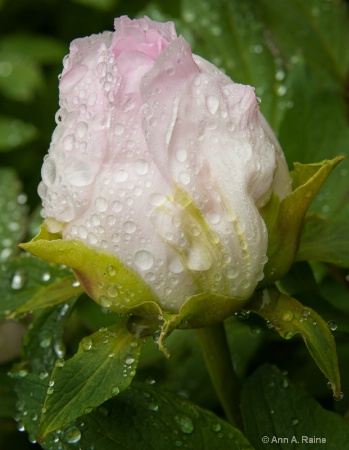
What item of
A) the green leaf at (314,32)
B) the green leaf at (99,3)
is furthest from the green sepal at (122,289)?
the green leaf at (99,3)

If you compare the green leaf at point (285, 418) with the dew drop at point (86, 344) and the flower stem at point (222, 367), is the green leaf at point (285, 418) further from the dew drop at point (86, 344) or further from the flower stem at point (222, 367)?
the dew drop at point (86, 344)

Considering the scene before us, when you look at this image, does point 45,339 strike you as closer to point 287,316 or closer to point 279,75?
point 287,316

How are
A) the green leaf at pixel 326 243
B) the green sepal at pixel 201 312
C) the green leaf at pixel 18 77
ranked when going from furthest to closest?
the green leaf at pixel 18 77
the green leaf at pixel 326 243
the green sepal at pixel 201 312

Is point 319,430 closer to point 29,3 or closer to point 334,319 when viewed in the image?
point 334,319

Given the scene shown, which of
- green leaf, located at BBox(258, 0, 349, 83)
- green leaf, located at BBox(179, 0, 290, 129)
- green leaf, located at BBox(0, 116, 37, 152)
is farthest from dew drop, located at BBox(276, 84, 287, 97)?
green leaf, located at BBox(0, 116, 37, 152)

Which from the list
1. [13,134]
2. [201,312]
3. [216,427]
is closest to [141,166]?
[201,312]

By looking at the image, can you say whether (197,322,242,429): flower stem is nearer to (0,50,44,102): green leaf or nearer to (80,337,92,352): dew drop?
(80,337,92,352): dew drop

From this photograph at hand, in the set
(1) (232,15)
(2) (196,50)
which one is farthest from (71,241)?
(1) (232,15)
